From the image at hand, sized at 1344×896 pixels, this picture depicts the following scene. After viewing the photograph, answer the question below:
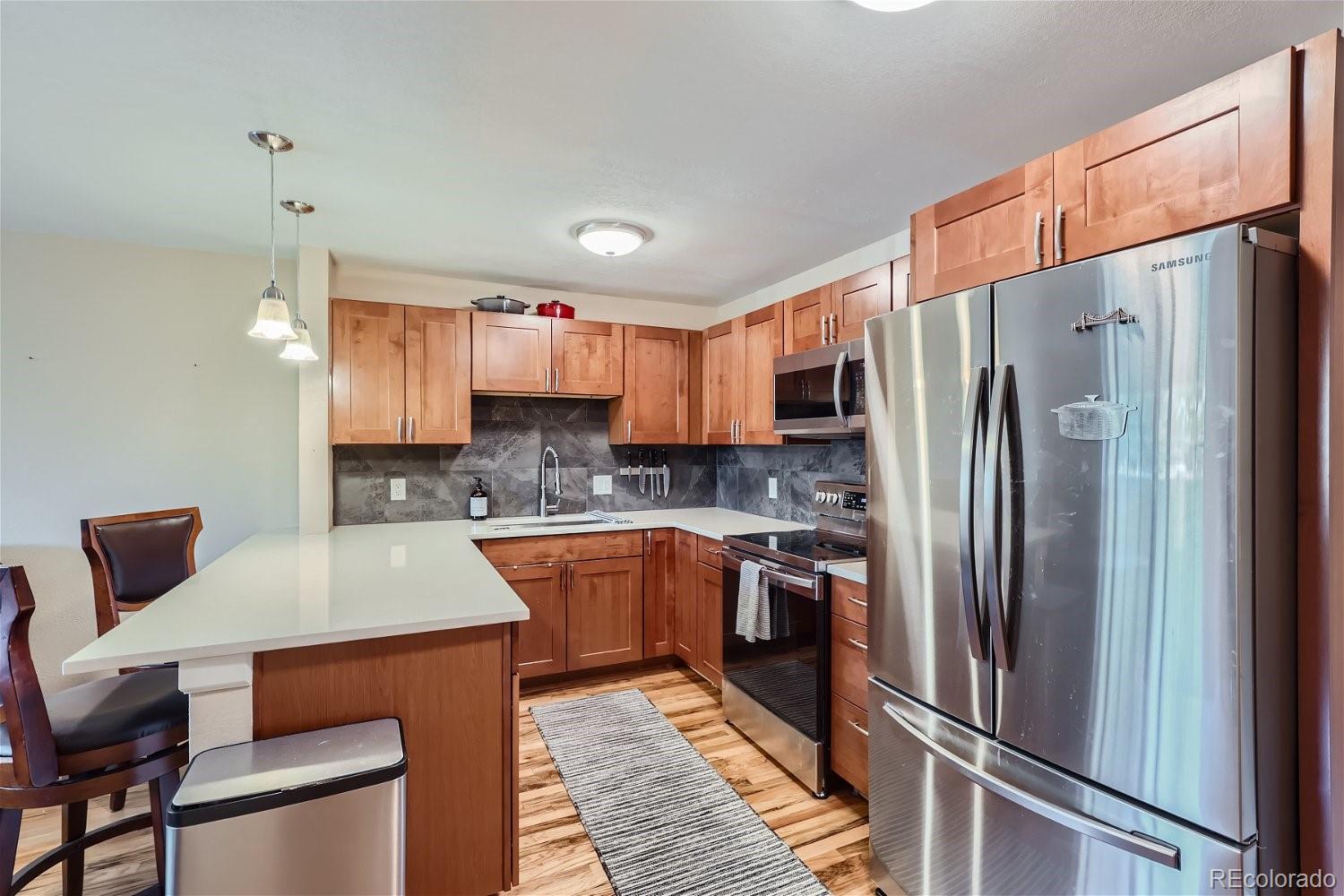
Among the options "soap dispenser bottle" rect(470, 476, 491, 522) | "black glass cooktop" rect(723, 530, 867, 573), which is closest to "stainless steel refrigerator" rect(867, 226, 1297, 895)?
"black glass cooktop" rect(723, 530, 867, 573)

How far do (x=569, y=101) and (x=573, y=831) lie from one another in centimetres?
241

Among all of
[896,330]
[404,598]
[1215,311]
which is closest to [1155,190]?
[1215,311]

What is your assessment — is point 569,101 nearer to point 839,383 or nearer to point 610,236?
point 610,236

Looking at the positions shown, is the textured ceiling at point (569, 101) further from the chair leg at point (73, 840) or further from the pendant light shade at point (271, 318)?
the chair leg at point (73, 840)

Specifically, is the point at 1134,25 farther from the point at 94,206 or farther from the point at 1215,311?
the point at 94,206

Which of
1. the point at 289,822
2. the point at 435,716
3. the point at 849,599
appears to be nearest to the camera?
the point at 289,822

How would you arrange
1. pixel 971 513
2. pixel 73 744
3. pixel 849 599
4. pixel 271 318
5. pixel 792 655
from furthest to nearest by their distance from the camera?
pixel 792 655 < pixel 849 599 < pixel 271 318 < pixel 971 513 < pixel 73 744

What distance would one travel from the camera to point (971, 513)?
4.92 feet

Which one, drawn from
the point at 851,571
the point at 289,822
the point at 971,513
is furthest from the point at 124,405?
the point at 971,513

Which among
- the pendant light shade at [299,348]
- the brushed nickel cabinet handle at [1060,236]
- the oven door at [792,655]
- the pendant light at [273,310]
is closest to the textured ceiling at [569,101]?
the pendant light at [273,310]

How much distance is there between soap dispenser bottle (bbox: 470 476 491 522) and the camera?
3.60m

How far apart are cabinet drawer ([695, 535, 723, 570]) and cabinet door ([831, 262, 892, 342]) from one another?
122 centimetres

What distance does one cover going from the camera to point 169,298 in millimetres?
3039

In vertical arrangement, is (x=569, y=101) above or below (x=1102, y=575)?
above
